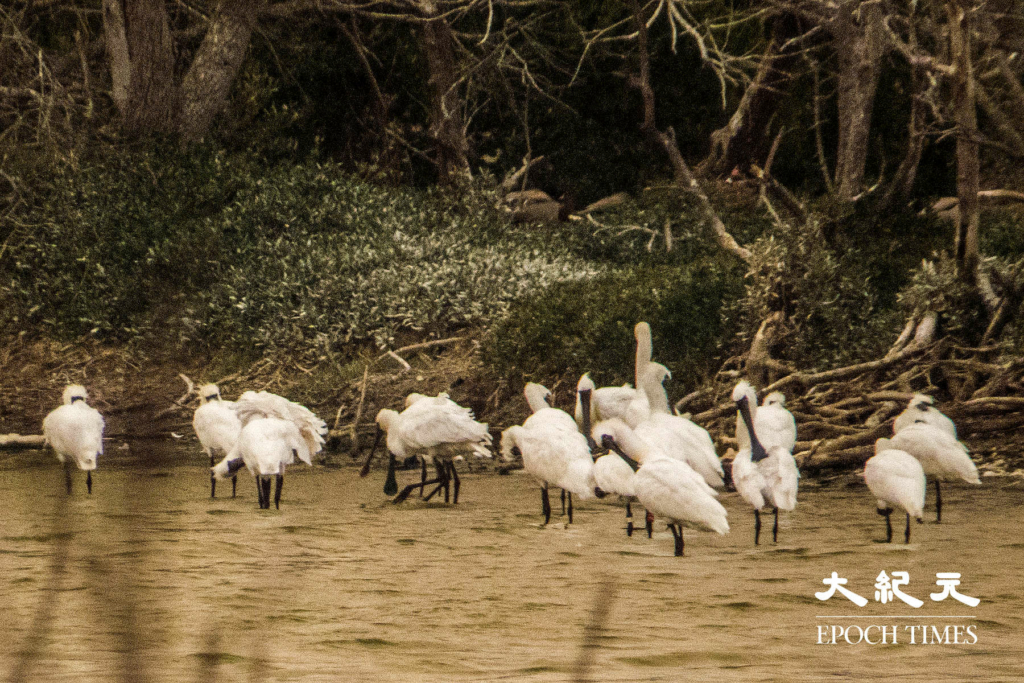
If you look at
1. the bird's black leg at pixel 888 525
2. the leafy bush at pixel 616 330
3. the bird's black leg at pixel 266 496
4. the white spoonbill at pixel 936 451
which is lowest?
the bird's black leg at pixel 888 525

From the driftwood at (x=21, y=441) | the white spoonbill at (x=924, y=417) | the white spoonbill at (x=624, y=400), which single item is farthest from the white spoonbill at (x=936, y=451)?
the driftwood at (x=21, y=441)

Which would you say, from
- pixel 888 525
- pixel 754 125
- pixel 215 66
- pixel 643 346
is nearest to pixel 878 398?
pixel 643 346

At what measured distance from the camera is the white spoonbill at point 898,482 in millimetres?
8719

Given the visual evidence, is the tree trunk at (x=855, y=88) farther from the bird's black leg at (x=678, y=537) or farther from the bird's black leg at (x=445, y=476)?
the bird's black leg at (x=678, y=537)

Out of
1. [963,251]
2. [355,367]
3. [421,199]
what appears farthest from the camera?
[421,199]

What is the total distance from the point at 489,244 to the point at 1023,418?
26.6ft

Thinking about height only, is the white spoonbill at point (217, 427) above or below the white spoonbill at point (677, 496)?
above

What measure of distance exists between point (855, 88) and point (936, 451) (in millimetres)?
9213

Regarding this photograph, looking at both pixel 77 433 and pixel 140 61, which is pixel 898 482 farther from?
pixel 140 61

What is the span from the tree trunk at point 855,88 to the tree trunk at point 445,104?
210 inches

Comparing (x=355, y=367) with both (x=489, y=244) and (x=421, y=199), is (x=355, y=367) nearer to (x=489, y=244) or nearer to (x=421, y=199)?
(x=489, y=244)

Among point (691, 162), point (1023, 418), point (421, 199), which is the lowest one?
point (1023, 418)

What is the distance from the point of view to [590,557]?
8773mm

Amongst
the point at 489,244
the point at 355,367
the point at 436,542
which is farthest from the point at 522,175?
the point at 436,542
